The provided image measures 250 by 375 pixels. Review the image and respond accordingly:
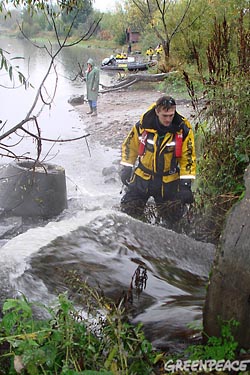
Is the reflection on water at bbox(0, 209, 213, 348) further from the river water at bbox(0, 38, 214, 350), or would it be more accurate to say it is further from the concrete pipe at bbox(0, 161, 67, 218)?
the concrete pipe at bbox(0, 161, 67, 218)

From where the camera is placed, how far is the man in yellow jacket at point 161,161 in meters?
5.07

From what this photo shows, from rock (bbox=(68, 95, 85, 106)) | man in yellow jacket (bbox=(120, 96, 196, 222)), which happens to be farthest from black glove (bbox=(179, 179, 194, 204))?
rock (bbox=(68, 95, 85, 106))

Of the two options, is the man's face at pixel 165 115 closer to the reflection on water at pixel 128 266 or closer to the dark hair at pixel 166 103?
the dark hair at pixel 166 103

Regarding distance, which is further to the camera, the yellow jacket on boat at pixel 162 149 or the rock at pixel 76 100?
the rock at pixel 76 100

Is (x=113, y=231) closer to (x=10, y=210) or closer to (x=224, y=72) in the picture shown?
(x=224, y=72)

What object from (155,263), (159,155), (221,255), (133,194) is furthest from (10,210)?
(221,255)

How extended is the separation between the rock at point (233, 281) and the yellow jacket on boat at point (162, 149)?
2.36 metres

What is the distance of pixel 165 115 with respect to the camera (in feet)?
16.3

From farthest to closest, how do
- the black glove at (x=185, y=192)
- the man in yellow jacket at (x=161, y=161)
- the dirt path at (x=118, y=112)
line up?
1. the dirt path at (x=118, y=112)
2. the black glove at (x=185, y=192)
3. the man in yellow jacket at (x=161, y=161)

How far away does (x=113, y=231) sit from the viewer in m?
4.60

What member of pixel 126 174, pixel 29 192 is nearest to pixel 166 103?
pixel 126 174

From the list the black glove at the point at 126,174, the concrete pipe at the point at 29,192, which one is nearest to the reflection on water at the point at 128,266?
the black glove at the point at 126,174

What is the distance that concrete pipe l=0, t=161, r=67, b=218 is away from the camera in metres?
7.08

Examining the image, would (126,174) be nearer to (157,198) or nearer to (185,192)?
(157,198)
